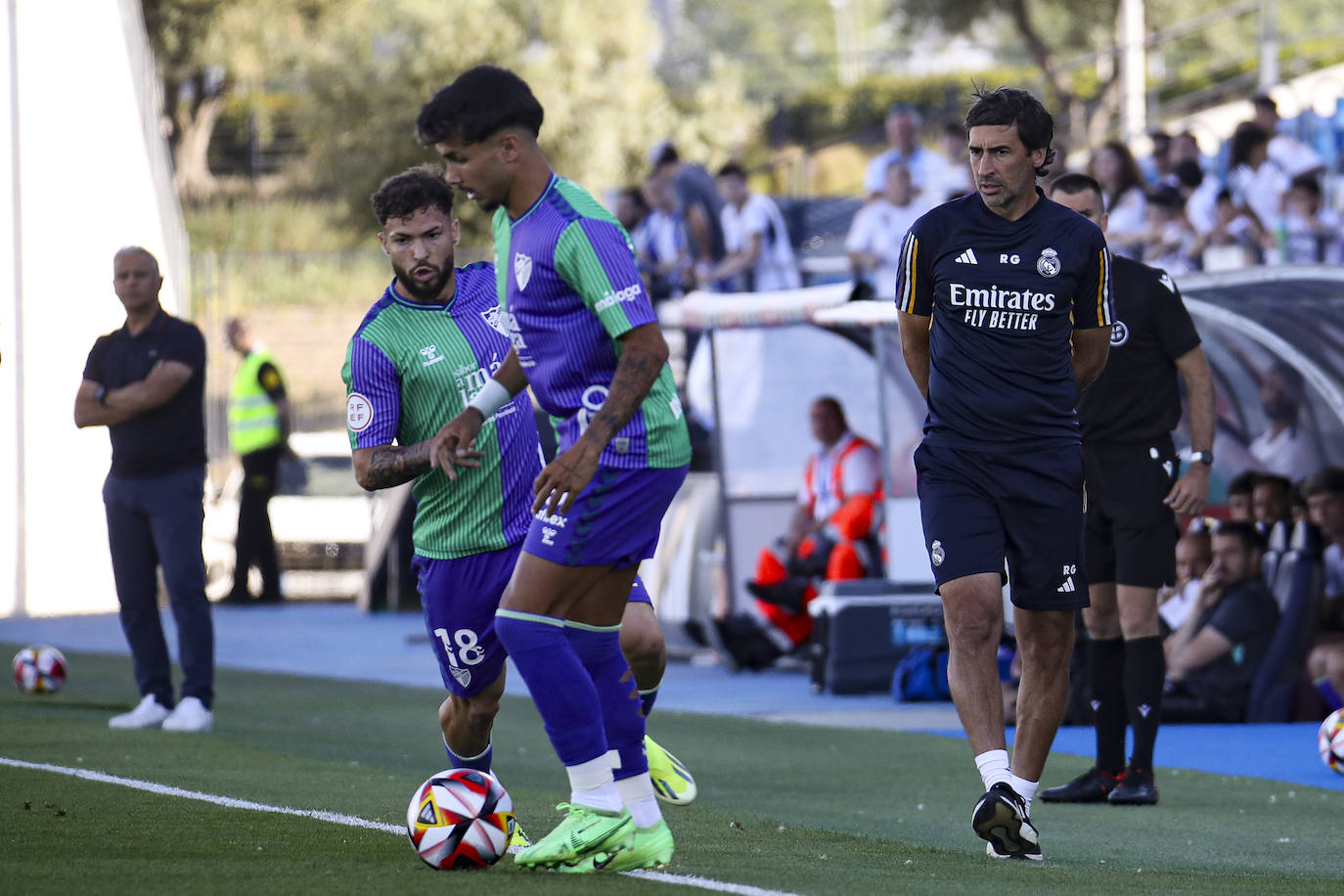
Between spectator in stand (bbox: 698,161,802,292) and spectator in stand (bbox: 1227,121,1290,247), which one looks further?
spectator in stand (bbox: 698,161,802,292)

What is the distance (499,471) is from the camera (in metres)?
6.43

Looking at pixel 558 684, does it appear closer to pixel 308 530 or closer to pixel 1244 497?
pixel 1244 497

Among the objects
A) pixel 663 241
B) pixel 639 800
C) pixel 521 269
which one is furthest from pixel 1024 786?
pixel 663 241

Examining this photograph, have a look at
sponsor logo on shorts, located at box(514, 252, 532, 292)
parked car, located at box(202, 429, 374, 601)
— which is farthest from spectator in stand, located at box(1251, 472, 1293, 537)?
parked car, located at box(202, 429, 374, 601)

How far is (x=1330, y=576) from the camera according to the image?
11203 millimetres

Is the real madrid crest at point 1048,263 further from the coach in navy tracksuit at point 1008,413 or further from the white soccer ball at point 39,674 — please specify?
the white soccer ball at point 39,674

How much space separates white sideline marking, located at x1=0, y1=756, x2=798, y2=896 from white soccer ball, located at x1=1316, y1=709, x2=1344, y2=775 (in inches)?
167

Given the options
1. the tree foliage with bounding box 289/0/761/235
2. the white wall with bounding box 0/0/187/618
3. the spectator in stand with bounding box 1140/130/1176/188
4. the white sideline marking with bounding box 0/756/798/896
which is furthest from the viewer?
the tree foliage with bounding box 289/0/761/235

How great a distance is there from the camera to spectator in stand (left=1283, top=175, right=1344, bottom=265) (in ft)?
52.5

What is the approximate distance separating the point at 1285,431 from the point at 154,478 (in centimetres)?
699

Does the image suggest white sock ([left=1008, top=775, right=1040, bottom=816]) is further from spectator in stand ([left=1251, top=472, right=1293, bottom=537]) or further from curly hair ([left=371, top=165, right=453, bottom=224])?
spectator in stand ([left=1251, top=472, right=1293, bottom=537])

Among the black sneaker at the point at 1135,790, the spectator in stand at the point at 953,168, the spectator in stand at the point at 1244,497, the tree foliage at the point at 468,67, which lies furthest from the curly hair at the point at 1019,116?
the tree foliage at the point at 468,67

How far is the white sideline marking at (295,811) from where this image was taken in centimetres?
517

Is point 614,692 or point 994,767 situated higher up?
point 614,692
